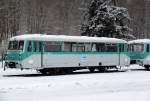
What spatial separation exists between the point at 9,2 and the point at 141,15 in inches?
1288

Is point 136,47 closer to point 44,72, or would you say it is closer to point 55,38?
point 55,38

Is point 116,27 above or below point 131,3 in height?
below

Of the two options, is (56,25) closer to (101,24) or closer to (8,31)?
(8,31)

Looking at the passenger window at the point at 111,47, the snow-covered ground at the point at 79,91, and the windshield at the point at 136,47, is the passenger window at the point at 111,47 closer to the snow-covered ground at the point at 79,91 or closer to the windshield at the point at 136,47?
the windshield at the point at 136,47

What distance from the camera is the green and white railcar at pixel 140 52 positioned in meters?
40.2

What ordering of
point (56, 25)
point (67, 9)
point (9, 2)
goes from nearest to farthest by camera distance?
point (9, 2) → point (56, 25) → point (67, 9)

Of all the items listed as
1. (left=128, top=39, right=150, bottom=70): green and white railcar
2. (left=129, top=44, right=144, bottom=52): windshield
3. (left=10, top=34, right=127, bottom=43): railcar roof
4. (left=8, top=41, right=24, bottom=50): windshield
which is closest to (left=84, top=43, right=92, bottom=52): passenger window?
(left=10, top=34, right=127, bottom=43): railcar roof

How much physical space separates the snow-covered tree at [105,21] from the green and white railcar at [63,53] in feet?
41.7

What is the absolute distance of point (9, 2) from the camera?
57844mm

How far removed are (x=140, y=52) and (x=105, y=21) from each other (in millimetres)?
11727

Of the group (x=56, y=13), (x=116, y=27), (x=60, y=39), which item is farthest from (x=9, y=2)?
(x=60, y=39)

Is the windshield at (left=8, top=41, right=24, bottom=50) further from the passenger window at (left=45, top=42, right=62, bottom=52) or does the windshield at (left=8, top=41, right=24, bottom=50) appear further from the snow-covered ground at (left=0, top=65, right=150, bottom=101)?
the snow-covered ground at (left=0, top=65, right=150, bottom=101)

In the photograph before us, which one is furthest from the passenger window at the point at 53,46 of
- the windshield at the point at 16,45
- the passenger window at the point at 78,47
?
the windshield at the point at 16,45

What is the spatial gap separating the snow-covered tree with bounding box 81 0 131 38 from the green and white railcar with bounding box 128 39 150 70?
9.77m
